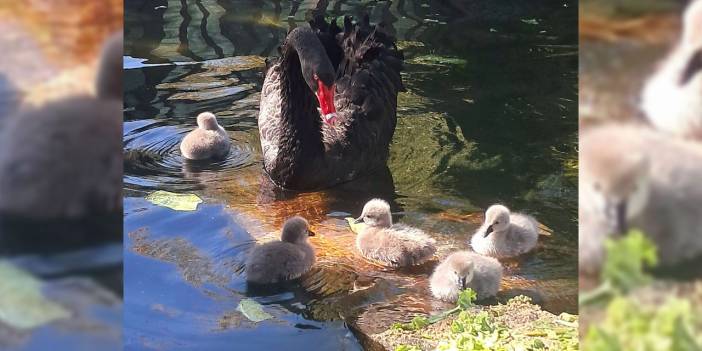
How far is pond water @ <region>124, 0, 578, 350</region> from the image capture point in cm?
339

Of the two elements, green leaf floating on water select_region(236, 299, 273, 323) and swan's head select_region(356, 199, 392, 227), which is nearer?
green leaf floating on water select_region(236, 299, 273, 323)

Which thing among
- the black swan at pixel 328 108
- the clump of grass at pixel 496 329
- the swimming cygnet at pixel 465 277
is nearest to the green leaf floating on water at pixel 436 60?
the black swan at pixel 328 108

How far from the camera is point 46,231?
52.1 inches

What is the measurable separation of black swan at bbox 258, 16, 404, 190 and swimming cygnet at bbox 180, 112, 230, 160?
22cm

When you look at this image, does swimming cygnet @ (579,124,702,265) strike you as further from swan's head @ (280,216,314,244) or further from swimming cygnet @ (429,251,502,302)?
swan's head @ (280,216,314,244)

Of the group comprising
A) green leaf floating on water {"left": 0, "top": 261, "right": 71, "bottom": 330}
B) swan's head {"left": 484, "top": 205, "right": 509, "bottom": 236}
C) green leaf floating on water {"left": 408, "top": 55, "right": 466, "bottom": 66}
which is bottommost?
swan's head {"left": 484, "top": 205, "right": 509, "bottom": 236}

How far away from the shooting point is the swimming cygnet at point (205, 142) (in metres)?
4.88

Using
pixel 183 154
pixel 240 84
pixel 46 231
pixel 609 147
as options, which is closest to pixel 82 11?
pixel 46 231

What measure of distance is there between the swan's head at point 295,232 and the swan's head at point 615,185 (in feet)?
8.04

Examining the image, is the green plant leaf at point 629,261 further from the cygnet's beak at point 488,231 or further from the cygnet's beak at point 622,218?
the cygnet's beak at point 488,231

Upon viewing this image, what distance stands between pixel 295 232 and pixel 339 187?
1.06 meters

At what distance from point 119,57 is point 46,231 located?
250mm

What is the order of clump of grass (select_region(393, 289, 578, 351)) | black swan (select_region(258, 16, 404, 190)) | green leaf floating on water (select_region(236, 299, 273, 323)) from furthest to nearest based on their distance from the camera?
black swan (select_region(258, 16, 404, 190)), green leaf floating on water (select_region(236, 299, 273, 323)), clump of grass (select_region(393, 289, 578, 351))

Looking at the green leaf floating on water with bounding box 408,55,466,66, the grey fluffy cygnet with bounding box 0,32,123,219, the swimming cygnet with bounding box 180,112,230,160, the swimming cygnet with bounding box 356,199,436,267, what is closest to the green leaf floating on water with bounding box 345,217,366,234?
the swimming cygnet with bounding box 356,199,436,267
